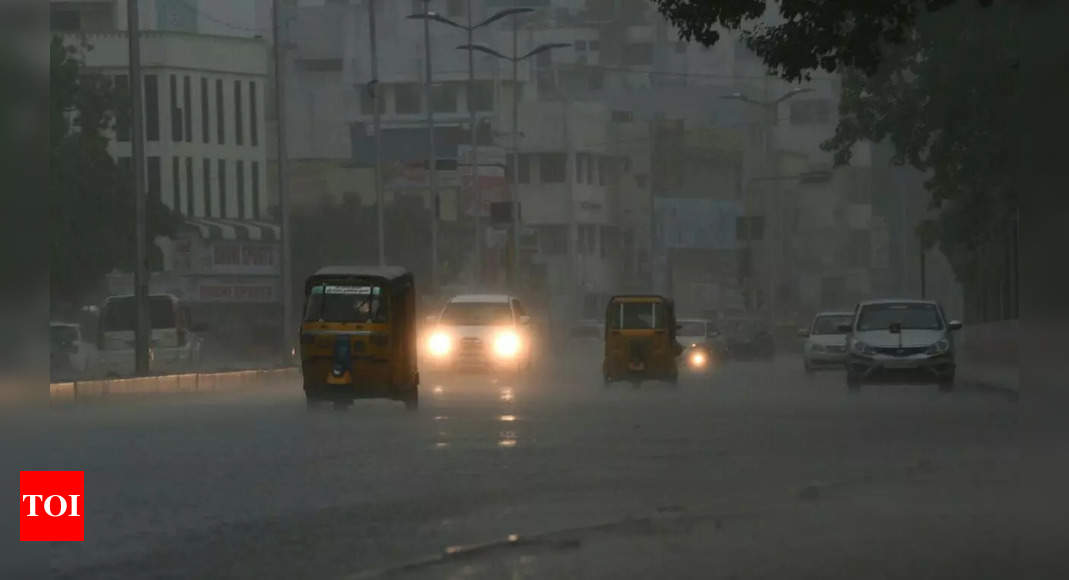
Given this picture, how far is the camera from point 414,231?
104125 mm

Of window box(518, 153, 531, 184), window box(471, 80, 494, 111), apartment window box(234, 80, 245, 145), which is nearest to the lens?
apartment window box(234, 80, 245, 145)

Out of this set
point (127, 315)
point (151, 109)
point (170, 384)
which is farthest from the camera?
point (151, 109)

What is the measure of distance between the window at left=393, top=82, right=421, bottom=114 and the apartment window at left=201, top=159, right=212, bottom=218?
29126 mm

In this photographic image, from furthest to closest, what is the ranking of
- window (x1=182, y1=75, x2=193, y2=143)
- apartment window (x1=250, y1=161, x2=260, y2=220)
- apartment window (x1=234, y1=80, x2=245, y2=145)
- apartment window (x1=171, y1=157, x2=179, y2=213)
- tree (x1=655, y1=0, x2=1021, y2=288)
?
apartment window (x1=250, y1=161, x2=260, y2=220)
apartment window (x1=234, y1=80, x2=245, y2=145)
window (x1=182, y1=75, x2=193, y2=143)
apartment window (x1=171, y1=157, x2=179, y2=213)
tree (x1=655, y1=0, x2=1021, y2=288)

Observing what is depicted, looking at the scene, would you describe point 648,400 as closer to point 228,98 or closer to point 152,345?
point 152,345

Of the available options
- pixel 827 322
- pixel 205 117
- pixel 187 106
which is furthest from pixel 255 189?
pixel 827 322

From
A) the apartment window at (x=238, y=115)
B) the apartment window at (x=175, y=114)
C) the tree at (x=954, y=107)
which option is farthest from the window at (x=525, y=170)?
the tree at (x=954, y=107)

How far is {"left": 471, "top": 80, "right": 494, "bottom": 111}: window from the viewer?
437 ft

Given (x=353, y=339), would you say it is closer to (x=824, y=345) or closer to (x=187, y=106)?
(x=824, y=345)

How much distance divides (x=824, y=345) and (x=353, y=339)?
22467 mm

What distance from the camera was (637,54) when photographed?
154875mm

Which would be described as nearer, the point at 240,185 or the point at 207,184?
the point at 207,184

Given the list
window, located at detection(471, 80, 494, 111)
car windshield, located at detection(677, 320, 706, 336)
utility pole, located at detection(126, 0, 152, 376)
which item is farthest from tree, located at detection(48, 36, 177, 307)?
window, located at detection(471, 80, 494, 111)

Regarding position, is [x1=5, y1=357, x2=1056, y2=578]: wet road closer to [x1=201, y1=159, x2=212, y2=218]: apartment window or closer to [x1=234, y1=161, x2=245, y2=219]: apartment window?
[x1=201, y1=159, x2=212, y2=218]: apartment window
